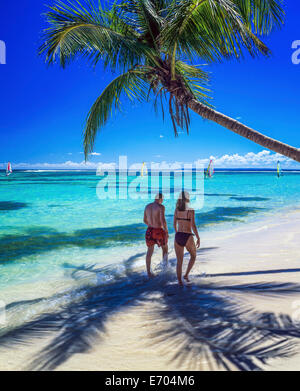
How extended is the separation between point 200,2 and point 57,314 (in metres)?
4.91

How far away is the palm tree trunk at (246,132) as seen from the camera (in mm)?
4004

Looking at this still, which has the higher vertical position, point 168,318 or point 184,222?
point 184,222

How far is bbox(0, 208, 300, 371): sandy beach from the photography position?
2697 millimetres

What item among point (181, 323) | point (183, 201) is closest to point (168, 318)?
point (181, 323)

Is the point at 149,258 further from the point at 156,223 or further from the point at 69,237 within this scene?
the point at 69,237

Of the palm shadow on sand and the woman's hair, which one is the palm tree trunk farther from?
the palm shadow on sand

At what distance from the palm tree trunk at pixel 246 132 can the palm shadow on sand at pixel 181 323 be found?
194 centimetres

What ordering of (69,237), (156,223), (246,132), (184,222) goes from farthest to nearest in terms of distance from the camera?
(69,237)
(156,223)
(246,132)
(184,222)

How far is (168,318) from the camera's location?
3.51 metres

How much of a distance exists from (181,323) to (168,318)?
23 centimetres

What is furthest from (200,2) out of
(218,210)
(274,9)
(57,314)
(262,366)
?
(218,210)

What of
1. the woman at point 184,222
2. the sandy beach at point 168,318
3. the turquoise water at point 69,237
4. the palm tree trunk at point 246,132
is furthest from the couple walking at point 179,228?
the turquoise water at point 69,237

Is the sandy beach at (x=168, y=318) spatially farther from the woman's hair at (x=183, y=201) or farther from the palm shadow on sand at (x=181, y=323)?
the woman's hair at (x=183, y=201)

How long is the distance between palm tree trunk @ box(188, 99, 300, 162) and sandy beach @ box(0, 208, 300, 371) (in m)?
1.94
